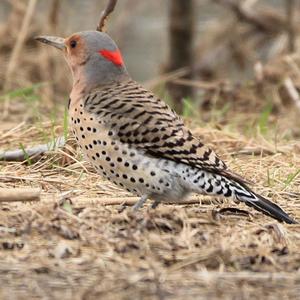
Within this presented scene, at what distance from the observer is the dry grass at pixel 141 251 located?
12.7 feet

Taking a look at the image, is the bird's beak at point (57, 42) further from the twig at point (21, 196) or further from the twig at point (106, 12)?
the twig at point (21, 196)

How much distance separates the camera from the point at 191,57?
1054 cm

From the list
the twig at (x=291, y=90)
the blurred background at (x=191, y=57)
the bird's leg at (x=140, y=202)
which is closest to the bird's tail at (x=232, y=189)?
the bird's leg at (x=140, y=202)

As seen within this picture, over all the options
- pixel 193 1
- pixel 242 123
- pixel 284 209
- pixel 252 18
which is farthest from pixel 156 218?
pixel 252 18

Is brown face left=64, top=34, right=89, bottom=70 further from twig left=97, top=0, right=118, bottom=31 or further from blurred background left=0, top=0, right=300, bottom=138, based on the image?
blurred background left=0, top=0, right=300, bottom=138

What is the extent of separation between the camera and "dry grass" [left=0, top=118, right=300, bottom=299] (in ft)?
12.7

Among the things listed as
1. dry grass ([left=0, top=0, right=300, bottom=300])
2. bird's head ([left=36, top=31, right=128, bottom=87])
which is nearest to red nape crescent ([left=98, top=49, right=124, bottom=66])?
bird's head ([left=36, top=31, right=128, bottom=87])

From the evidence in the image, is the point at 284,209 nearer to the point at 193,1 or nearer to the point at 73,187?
the point at 73,187

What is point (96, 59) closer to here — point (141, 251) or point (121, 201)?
point (121, 201)

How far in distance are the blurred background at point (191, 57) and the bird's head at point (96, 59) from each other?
8.49 ft

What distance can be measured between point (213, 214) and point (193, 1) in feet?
19.9

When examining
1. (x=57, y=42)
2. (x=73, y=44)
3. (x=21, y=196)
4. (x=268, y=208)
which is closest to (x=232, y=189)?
(x=268, y=208)

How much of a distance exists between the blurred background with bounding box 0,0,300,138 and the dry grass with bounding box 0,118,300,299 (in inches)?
131

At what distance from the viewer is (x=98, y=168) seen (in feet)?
16.5
